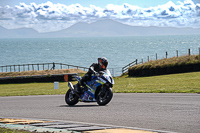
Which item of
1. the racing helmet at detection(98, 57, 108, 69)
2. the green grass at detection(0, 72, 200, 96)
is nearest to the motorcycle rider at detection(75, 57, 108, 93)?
the racing helmet at detection(98, 57, 108, 69)

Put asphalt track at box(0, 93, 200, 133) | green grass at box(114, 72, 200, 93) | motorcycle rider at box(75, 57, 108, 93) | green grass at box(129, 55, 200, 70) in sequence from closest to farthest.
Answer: asphalt track at box(0, 93, 200, 133) → motorcycle rider at box(75, 57, 108, 93) → green grass at box(114, 72, 200, 93) → green grass at box(129, 55, 200, 70)

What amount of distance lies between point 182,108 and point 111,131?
3517 mm

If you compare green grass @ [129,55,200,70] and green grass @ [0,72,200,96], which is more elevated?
green grass @ [129,55,200,70]

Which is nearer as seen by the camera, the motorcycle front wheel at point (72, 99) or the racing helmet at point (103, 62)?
the racing helmet at point (103, 62)

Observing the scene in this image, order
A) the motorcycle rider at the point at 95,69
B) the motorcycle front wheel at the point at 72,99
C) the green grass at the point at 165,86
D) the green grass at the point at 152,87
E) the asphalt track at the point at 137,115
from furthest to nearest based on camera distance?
the green grass at the point at 152,87 < the green grass at the point at 165,86 < the motorcycle front wheel at the point at 72,99 < the motorcycle rider at the point at 95,69 < the asphalt track at the point at 137,115

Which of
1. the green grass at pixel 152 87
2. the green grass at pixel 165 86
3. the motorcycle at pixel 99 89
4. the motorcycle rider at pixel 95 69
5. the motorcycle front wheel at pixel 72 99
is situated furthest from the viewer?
the green grass at pixel 152 87

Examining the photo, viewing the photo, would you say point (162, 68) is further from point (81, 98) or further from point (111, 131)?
point (111, 131)

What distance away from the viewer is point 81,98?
496 inches

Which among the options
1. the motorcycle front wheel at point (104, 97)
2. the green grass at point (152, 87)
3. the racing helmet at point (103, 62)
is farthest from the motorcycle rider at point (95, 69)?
the green grass at point (152, 87)

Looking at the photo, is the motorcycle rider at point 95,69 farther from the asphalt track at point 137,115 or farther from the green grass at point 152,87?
the green grass at point 152,87

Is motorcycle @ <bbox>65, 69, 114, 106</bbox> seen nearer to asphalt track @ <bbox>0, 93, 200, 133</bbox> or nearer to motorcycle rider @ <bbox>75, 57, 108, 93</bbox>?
motorcycle rider @ <bbox>75, 57, 108, 93</bbox>

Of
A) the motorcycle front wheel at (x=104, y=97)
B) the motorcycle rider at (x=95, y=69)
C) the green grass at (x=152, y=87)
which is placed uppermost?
the motorcycle rider at (x=95, y=69)

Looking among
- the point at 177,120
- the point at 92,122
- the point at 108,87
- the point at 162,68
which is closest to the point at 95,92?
the point at 108,87

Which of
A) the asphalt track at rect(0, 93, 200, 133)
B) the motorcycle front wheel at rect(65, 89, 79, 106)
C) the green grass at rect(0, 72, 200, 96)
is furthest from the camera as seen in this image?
the green grass at rect(0, 72, 200, 96)
